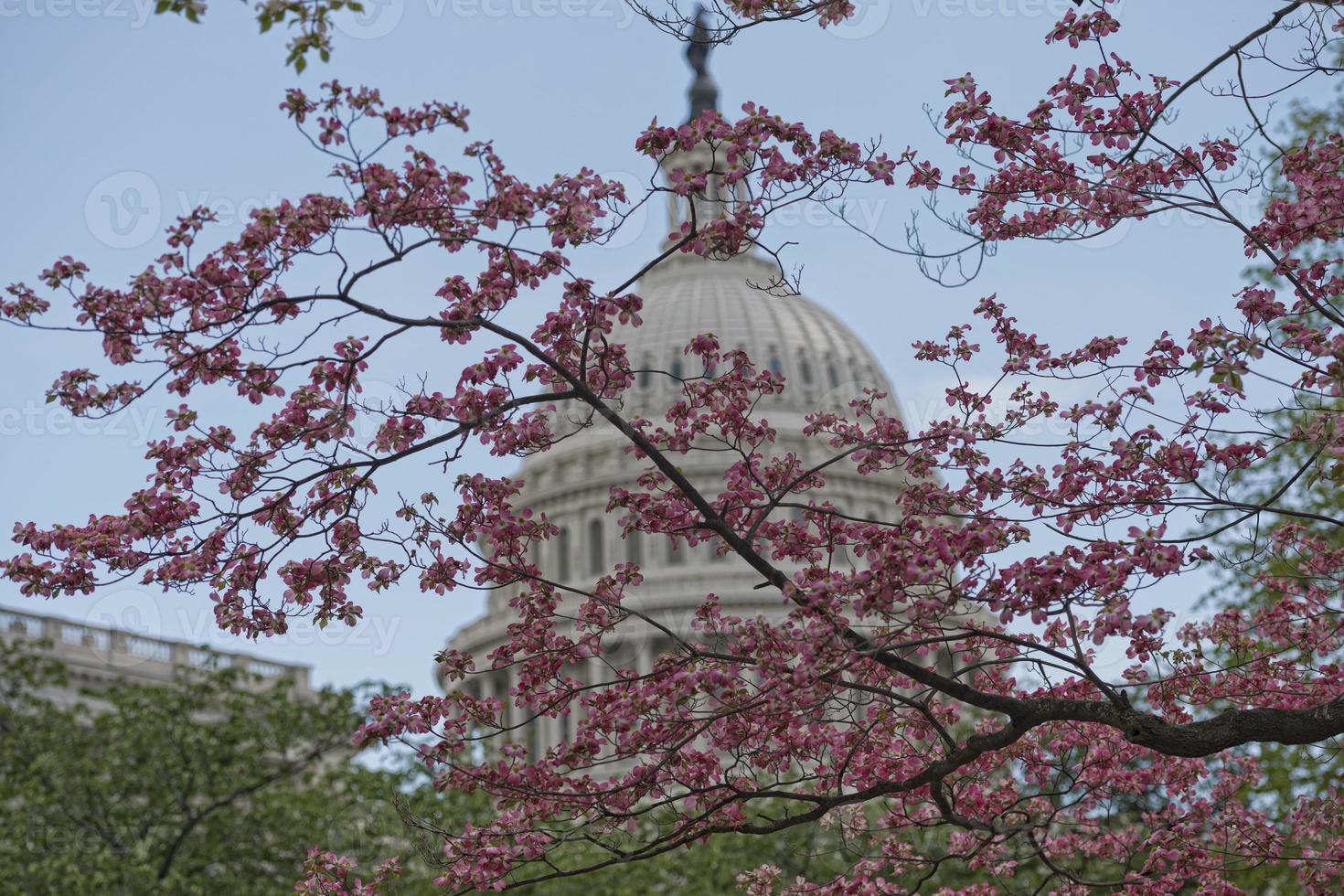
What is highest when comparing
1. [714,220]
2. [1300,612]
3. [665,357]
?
[665,357]

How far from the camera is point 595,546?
317 ft

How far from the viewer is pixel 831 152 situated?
1260 centimetres

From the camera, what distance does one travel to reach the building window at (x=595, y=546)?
9581 centimetres

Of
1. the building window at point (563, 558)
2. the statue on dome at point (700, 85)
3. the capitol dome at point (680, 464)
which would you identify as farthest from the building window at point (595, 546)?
the statue on dome at point (700, 85)

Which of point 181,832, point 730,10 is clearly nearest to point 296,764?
point 181,832

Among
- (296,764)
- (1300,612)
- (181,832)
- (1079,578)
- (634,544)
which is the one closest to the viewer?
(1079,578)

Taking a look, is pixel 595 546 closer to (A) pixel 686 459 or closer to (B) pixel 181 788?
(A) pixel 686 459

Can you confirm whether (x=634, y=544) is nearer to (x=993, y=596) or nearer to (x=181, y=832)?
(x=181, y=832)

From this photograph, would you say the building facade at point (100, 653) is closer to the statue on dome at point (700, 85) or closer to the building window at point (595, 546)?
the building window at point (595, 546)

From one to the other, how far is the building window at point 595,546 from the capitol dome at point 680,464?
7 cm

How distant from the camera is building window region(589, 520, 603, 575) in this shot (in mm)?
95812

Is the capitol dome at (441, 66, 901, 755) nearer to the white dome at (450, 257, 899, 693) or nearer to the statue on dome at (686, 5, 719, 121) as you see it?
the white dome at (450, 257, 899, 693)

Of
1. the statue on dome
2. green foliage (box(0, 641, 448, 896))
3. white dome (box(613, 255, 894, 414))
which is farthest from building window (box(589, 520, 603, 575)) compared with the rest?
green foliage (box(0, 641, 448, 896))

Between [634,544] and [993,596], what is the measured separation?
278ft
